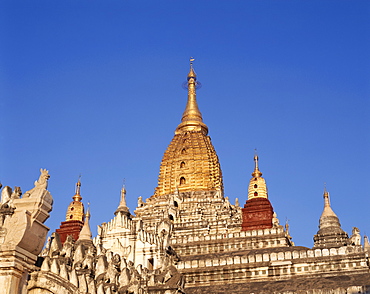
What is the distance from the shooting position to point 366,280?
27344mm

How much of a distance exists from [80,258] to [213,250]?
1721 centimetres

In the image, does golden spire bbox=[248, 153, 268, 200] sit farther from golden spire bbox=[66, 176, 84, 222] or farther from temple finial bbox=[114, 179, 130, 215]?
golden spire bbox=[66, 176, 84, 222]

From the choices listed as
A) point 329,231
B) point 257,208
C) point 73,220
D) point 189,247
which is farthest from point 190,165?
point 189,247

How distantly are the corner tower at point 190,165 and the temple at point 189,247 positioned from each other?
0.10m

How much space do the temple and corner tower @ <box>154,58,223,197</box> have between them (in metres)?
0.10

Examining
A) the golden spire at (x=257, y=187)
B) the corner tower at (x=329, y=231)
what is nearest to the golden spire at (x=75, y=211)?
the golden spire at (x=257, y=187)

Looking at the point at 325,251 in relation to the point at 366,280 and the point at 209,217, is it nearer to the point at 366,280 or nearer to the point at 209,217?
the point at 366,280

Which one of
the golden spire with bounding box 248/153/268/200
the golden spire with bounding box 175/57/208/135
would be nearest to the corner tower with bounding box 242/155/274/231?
the golden spire with bounding box 248/153/268/200

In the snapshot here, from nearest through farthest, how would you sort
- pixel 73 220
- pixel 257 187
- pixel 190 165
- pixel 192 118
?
pixel 257 187 < pixel 190 165 < pixel 73 220 < pixel 192 118

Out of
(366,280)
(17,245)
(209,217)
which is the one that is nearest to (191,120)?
(209,217)

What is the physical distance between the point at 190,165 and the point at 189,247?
22231 mm

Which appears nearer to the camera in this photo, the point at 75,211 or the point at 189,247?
the point at 189,247

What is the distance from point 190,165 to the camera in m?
60.7

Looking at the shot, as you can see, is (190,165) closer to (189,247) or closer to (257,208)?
(257,208)
